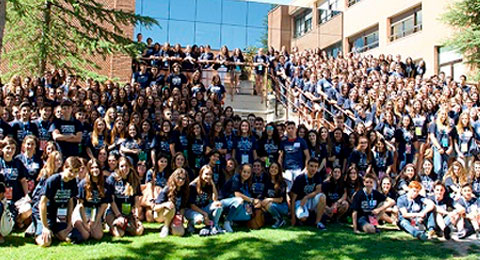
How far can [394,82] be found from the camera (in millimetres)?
14078

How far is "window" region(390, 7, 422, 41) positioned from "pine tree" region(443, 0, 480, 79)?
494 cm

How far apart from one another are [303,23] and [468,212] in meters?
32.2

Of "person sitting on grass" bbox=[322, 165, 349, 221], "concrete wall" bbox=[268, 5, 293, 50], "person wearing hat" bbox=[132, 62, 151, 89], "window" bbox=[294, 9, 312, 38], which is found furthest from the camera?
"concrete wall" bbox=[268, 5, 293, 50]

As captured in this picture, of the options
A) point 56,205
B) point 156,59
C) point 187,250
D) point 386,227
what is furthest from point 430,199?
point 156,59

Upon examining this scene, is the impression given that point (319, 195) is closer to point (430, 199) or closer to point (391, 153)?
point (430, 199)

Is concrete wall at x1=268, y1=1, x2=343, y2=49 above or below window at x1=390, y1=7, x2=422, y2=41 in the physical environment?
above

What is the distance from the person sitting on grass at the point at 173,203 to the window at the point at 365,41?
24.2 meters

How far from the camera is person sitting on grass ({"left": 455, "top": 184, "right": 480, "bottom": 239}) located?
7.23m

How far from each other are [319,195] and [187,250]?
2687 millimetres

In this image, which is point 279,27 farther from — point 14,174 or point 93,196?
point 14,174

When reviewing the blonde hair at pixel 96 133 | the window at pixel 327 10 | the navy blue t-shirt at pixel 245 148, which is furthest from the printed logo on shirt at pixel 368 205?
the window at pixel 327 10

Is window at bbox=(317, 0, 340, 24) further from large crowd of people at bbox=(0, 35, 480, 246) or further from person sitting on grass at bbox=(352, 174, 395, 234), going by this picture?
person sitting on grass at bbox=(352, 174, 395, 234)

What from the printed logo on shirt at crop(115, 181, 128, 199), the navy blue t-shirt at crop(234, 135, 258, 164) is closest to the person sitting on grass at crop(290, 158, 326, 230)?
the navy blue t-shirt at crop(234, 135, 258, 164)

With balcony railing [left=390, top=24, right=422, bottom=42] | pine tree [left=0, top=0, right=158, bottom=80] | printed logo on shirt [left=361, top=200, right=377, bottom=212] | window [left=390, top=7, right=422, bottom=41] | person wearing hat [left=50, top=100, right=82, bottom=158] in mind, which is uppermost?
window [left=390, top=7, right=422, bottom=41]
